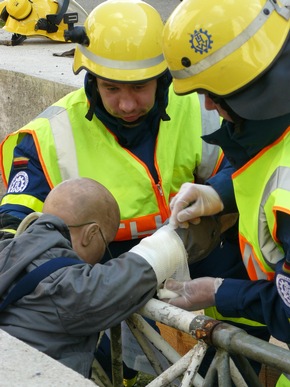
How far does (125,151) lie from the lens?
3.50 meters

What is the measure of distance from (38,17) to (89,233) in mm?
7441

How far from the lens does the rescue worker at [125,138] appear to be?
11.2 feet

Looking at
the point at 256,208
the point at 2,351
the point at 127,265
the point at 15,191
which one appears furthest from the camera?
the point at 15,191

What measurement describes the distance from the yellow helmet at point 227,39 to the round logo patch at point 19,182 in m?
1.09

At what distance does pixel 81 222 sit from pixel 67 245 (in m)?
0.19

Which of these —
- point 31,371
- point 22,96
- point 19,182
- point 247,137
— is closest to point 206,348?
point 31,371

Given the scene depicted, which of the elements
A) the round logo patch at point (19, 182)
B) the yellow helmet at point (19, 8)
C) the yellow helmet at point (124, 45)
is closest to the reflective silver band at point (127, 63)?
the yellow helmet at point (124, 45)

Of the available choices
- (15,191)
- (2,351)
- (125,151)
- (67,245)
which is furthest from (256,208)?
(15,191)

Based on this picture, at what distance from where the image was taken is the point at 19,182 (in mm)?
3498

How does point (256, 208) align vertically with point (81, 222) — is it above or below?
above

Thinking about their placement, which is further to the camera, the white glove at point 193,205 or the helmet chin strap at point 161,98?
the helmet chin strap at point 161,98

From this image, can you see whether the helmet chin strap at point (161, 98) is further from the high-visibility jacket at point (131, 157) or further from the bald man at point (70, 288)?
the bald man at point (70, 288)

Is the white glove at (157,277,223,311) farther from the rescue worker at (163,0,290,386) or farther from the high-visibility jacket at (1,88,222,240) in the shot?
the high-visibility jacket at (1,88,222,240)

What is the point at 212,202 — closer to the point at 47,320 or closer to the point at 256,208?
the point at 256,208
